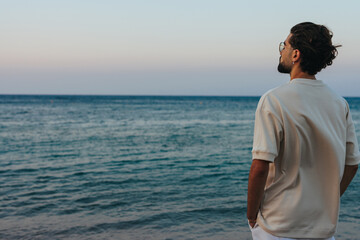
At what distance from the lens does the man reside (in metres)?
1.73

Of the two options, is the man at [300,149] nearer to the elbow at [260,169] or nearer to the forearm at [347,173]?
the elbow at [260,169]

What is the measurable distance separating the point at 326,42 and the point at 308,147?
0.53 metres

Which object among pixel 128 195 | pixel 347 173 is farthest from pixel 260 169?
pixel 128 195

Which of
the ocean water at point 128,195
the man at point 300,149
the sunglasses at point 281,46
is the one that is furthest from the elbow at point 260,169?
the ocean water at point 128,195

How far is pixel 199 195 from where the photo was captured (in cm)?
903

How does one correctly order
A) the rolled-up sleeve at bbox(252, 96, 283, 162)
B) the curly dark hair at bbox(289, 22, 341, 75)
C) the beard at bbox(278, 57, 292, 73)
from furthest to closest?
the beard at bbox(278, 57, 292, 73)
the curly dark hair at bbox(289, 22, 341, 75)
the rolled-up sleeve at bbox(252, 96, 283, 162)

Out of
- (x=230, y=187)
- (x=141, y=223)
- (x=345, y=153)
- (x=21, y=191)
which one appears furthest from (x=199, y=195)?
(x=345, y=153)

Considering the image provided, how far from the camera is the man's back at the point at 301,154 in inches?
68.1

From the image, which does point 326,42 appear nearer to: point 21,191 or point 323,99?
point 323,99

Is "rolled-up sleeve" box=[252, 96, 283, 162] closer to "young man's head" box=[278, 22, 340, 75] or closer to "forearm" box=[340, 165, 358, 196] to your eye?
"young man's head" box=[278, 22, 340, 75]

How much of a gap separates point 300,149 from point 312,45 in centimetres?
52

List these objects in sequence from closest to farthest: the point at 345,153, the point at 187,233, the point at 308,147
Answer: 1. the point at 308,147
2. the point at 345,153
3. the point at 187,233

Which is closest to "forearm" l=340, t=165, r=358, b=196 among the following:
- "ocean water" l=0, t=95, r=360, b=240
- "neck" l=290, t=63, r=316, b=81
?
"neck" l=290, t=63, r=316, b=81

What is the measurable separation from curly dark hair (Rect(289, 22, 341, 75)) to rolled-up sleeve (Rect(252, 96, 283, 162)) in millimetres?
328
